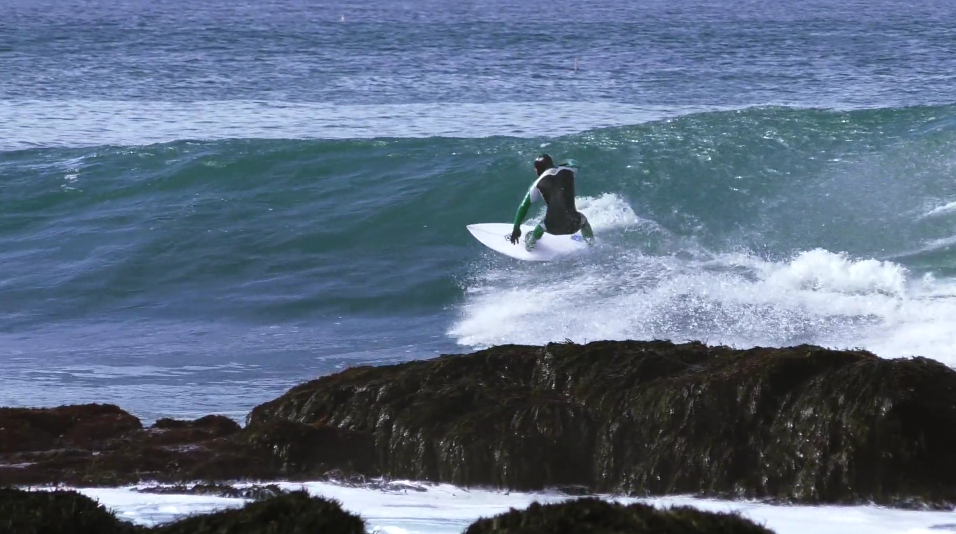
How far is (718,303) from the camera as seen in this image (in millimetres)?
14547

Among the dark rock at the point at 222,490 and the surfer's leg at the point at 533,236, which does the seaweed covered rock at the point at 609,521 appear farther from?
the surfer's leg at the point at 533,236

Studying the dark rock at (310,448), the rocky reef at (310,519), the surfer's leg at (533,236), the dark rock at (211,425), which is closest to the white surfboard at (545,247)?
the surfer's leg at (533,236)

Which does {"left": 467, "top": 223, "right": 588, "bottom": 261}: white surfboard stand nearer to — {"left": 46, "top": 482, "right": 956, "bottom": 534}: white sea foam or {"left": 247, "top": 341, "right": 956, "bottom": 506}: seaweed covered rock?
{"left": 247, "top": 341, "right": 956, "bottom": 506}: seaweed covered rock

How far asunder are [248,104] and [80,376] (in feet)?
66.6

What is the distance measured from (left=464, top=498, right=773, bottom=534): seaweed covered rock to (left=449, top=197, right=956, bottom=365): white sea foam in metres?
7.68

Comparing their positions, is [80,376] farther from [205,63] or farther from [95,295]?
[205,63]

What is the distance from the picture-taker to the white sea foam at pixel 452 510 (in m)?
6.36

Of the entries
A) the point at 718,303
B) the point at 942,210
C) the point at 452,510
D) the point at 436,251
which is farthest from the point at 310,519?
the point at 942,210

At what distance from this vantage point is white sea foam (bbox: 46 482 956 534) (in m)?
6.36

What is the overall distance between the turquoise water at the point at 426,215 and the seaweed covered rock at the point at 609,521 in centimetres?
614

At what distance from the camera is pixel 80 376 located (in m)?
12.7

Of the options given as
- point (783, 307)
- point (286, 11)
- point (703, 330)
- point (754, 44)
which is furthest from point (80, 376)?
point (286, 11)

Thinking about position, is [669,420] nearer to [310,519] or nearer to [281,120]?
[310,519]

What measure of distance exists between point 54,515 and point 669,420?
3.33m
